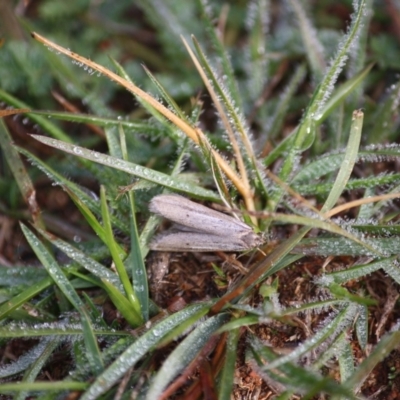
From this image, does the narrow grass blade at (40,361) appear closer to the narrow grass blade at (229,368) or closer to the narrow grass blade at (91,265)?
the narrow grass blade at (91,265)

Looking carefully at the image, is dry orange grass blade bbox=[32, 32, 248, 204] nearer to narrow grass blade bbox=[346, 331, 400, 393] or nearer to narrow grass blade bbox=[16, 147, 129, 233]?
narrow grass blade bbox=[16, 147, 129, 233]

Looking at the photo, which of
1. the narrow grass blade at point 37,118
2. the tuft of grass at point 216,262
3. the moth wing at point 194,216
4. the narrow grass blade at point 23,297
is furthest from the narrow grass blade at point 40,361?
the narrow grass blade at point 37,118

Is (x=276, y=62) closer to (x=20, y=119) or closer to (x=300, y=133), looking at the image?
(x=300, y=133)

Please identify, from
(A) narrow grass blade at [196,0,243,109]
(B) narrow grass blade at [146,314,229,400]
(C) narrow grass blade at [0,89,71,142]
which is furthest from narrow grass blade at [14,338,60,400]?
(A) narrow grass blade at [196,0,243,109]

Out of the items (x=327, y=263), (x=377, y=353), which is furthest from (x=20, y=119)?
(x=377, y=353)

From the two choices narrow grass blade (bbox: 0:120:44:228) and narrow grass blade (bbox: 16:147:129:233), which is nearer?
narrow grass blade (bbox: 16:147:129:233)
